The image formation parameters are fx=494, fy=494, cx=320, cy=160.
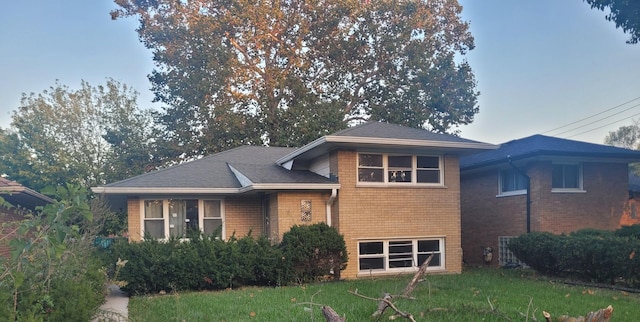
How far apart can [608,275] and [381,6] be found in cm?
2009

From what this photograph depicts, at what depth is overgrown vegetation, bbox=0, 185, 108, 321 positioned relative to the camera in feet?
13.7

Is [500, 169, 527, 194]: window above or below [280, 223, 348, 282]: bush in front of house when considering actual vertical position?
above

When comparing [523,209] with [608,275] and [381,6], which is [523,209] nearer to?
[608,275]

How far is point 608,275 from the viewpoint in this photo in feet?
36.6

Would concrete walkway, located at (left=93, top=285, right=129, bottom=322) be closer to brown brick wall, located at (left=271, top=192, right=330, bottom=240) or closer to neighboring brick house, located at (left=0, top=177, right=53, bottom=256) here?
neighboring brick house, located at (left=0, top=177, right=53, bottom=256)

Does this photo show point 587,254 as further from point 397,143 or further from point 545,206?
point 397,143

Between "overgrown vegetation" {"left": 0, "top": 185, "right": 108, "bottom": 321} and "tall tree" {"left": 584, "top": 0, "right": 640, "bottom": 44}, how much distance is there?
→ 11.9 m

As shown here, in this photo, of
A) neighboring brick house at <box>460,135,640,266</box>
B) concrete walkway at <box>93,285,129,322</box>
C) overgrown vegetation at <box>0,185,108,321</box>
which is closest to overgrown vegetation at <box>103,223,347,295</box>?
concrete walkway at <box>93,285,129,322</box>

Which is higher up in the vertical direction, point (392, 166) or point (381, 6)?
point (381, 6)

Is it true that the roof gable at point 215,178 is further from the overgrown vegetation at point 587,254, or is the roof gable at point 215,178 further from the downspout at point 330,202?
the overgrown vegetation at point 587,254

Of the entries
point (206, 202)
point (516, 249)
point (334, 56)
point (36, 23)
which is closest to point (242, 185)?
point (206, 202)

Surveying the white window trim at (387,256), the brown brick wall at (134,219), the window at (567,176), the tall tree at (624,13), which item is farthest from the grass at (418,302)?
the tall tree at (624,13)

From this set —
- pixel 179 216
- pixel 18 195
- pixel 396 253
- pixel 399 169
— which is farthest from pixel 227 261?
pixel 18 195

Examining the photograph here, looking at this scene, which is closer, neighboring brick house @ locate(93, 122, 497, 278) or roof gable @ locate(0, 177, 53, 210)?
roof gable @ locate(0, 177, 53, 210)
